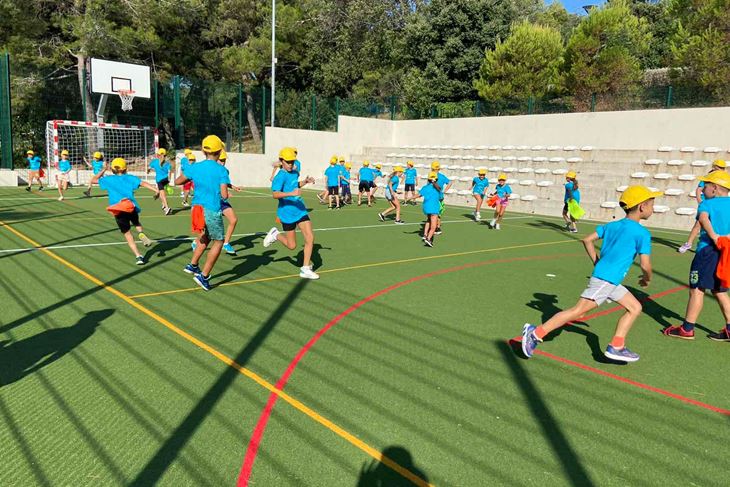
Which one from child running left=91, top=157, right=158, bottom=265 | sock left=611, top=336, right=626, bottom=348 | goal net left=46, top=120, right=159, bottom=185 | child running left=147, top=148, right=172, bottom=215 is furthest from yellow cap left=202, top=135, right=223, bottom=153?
goal net left=46, top=120, right=159, bottom=185

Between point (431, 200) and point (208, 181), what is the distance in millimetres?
5482

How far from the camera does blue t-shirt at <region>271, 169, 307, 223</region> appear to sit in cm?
774

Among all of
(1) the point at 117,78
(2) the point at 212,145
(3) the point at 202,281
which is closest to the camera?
(2) the point at 212,145

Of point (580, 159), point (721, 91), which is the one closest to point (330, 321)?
point (580, 159)

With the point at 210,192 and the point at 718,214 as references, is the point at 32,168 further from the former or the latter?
the point at 718,214

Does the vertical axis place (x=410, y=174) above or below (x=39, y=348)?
above

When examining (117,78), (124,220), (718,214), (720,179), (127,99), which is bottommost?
(124,220)

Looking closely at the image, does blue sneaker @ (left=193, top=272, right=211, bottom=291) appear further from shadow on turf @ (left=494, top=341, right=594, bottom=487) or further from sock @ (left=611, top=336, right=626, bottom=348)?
sock @ (left=611, top=336, right=626, bottom=348)

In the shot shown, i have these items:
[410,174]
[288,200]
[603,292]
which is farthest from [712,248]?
[410,174]

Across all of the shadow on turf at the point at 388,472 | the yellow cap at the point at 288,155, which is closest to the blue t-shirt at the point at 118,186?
the yellow cap at the point at 288,155

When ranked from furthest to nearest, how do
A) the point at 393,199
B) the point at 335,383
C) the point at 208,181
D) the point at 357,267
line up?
1. the point at 393,199
2. the point at 357,267
3. the point at 208,181
4. the point at 335,383

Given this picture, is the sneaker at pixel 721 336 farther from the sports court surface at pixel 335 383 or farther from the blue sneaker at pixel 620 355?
the blue sneaker at pixel 620 355

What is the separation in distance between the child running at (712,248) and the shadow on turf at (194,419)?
477 centimetres

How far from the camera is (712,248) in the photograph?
18.4 feet
